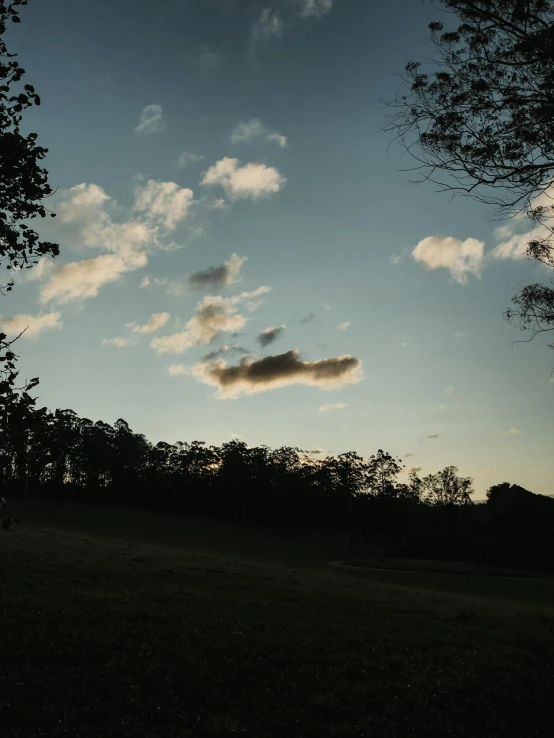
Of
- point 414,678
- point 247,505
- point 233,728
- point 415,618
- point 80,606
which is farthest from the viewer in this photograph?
point 247,505

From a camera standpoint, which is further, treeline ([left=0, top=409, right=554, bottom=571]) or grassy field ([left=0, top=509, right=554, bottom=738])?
treeline ([left=0, top=409, right=554, bottom=571])

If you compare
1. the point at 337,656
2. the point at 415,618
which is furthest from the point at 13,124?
the point at 415,618

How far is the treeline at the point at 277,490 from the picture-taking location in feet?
286

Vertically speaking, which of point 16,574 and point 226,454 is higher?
point 226,454

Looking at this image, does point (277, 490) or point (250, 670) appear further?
point (277, 490)

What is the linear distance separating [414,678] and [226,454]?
370 feet

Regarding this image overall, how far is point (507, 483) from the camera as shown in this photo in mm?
114750

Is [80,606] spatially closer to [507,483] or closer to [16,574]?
[16,574]

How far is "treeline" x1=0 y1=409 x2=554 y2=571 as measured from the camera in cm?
8706

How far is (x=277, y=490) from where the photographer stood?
11175cm

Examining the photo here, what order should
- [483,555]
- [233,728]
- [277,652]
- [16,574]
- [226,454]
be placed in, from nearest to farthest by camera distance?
[233,728], [277,652], [16,574], [483,555], [226,454]

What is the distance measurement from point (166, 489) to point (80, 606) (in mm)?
107186

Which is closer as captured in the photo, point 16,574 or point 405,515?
point 16,574

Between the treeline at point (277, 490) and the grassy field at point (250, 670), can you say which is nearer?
the grassy field at point (250, 670)
